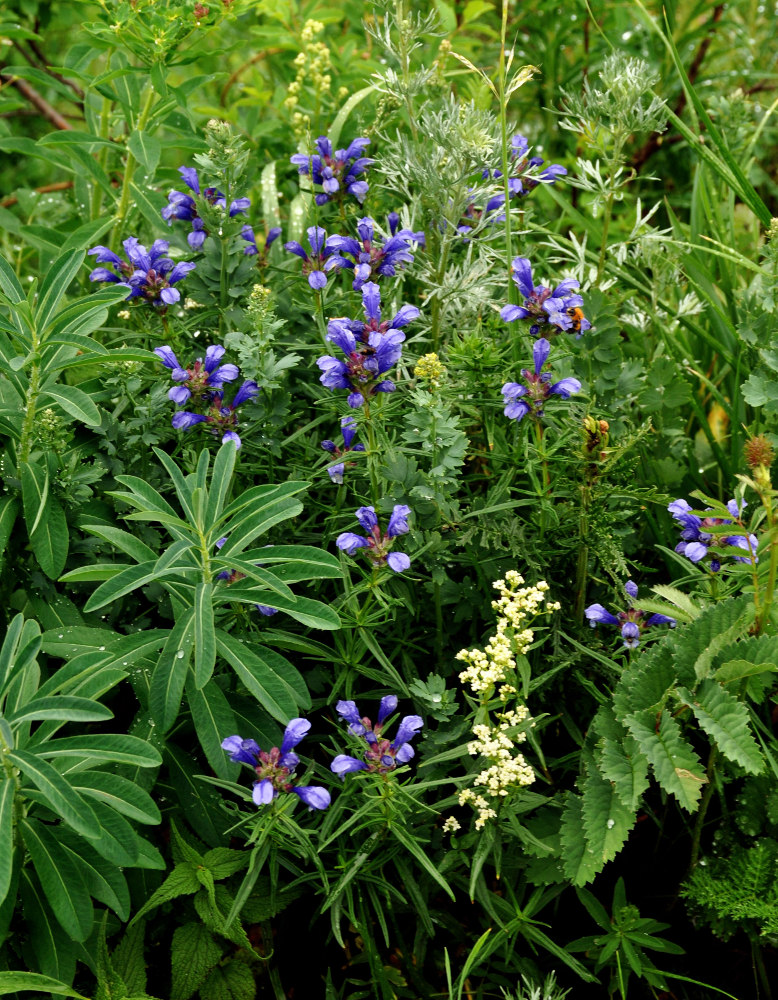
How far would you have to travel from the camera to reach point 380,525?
2133 millimetres

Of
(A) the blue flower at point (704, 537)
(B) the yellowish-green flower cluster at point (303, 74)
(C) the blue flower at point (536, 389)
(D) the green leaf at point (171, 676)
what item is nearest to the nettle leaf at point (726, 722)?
(A) the blue flower at point (704, 537)

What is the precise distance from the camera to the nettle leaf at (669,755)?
1.71 m

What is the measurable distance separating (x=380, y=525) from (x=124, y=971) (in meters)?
Answer: 1.03

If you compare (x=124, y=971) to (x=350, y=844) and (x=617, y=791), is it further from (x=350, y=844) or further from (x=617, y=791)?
(x=617, y=791)

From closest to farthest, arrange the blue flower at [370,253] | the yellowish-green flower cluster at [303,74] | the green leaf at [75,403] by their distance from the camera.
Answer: the green leaf at [75,403] → the blue flower at [370,253] → the yellowish-green flower cluster at [303,74]

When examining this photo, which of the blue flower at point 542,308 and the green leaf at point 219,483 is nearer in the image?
the green leaf at point 219,483

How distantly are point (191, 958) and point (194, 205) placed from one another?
5.84 ft

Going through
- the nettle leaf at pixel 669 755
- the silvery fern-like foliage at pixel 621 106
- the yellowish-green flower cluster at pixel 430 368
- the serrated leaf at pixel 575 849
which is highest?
the silvery fern-like foliage at pixel 621 106

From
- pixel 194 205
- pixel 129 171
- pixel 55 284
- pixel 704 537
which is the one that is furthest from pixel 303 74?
pixel 704 537

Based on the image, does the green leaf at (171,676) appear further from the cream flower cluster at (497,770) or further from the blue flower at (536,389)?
the blue flower at (536,389)

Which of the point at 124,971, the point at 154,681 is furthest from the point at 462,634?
the point at 124,971

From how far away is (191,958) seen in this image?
6.28 ft

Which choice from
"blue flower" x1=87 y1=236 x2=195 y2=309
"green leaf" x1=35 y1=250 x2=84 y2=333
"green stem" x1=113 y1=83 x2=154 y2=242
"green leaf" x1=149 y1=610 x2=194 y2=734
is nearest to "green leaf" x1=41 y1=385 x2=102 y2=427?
"green leaf" x1=35 y1=250 x2=84 y2=333

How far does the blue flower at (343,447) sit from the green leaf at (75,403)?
1.66 ft
